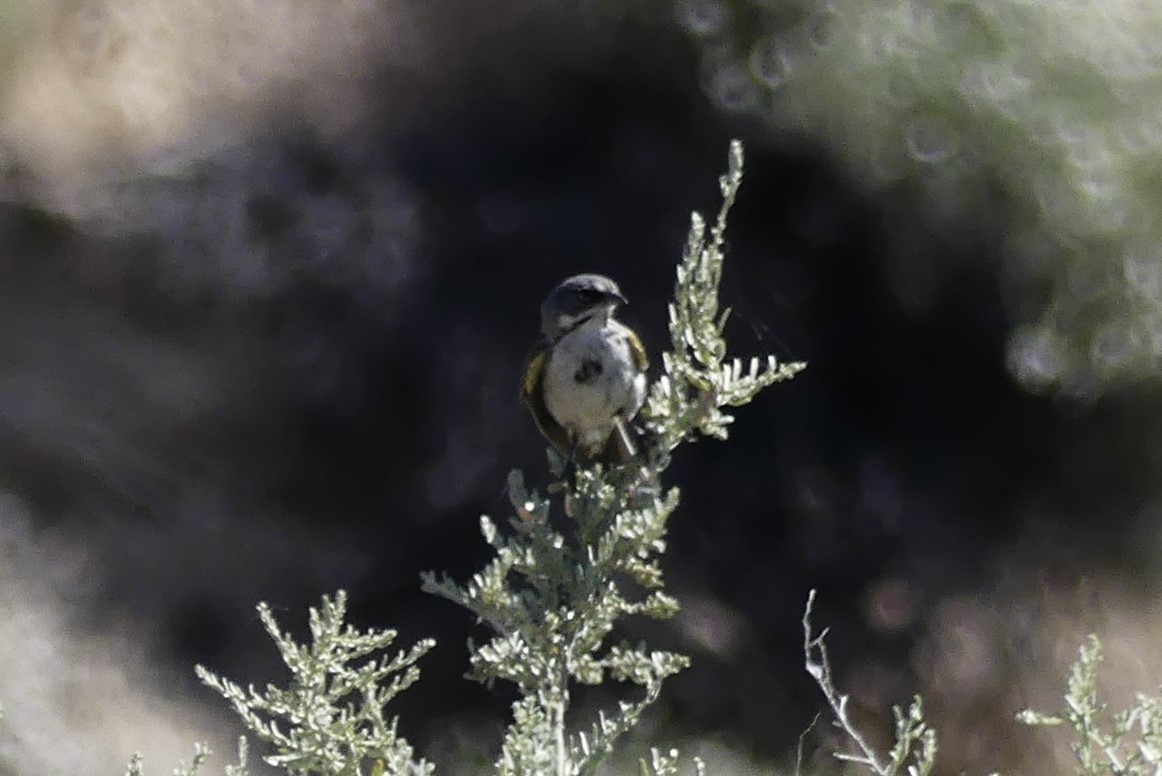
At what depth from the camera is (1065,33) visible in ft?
22.2

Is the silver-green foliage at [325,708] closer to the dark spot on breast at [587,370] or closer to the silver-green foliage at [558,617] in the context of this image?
the silver-green foliage at [558,617]

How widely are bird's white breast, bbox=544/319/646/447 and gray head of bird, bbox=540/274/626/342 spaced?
3 centimetres

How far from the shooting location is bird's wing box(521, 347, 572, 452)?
404cm

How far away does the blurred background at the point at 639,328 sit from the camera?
20.8ft

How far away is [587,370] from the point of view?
12.8ft

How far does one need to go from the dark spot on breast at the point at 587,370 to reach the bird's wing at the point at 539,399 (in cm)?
15

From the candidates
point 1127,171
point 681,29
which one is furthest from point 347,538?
point 1127,171

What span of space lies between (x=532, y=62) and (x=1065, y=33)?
8.72ft

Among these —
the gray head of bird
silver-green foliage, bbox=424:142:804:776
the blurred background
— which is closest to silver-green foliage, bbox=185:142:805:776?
silver-green foliage, bbox=424:142:804:776

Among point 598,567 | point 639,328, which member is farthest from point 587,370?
point 639,328

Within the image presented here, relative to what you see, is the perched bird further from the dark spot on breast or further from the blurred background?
the blurred background

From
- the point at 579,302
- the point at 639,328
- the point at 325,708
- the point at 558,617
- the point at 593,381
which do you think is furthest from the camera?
the point at 639,328

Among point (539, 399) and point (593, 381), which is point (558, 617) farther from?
point (539, 399)

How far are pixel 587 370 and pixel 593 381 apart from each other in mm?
38
